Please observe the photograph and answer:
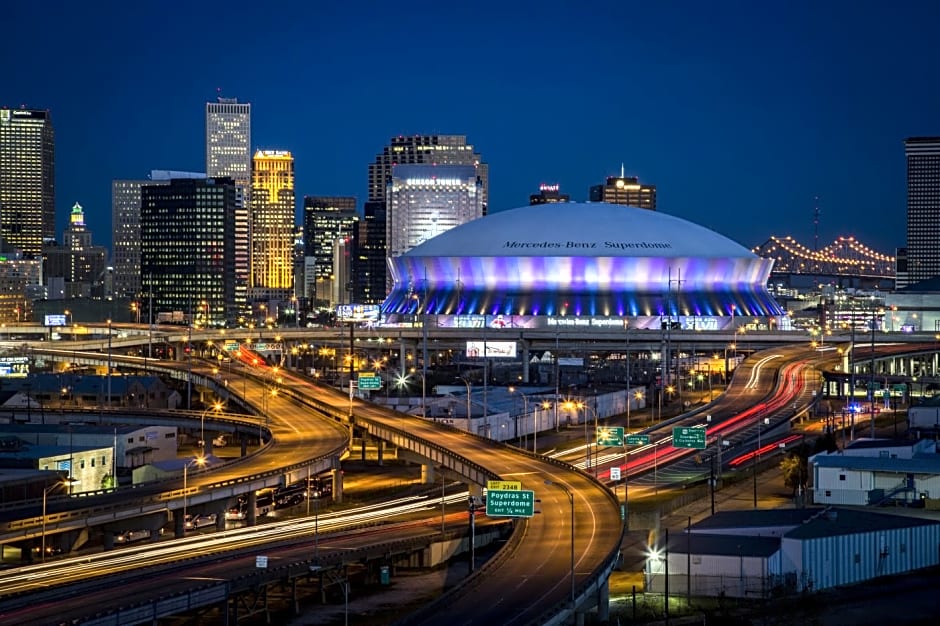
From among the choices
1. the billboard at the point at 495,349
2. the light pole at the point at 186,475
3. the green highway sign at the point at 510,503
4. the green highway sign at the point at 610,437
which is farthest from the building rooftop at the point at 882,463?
the billboard at the point at 495,349

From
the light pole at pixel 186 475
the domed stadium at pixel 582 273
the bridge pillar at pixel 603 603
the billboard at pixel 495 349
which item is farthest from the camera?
the domed stadium at pixel 582 273

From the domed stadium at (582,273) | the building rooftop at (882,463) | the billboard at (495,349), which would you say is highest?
the domed stadium at (582,273)

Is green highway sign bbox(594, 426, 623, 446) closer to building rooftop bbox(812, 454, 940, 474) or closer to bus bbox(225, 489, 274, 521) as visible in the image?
building rooftop bbox(812, 454, 940, 474)

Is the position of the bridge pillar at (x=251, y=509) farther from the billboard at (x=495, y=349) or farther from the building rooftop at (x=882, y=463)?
the billboard at (x=495, y=349)

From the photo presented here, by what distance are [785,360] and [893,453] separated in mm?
64724

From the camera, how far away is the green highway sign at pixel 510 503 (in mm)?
58531

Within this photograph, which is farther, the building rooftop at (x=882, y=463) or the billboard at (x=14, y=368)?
the billboard at (x=14, y=368)

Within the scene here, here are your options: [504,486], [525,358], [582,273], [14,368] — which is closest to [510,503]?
[504,486]

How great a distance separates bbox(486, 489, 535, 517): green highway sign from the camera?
192 ft

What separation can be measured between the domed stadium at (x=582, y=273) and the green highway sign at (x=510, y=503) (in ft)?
373

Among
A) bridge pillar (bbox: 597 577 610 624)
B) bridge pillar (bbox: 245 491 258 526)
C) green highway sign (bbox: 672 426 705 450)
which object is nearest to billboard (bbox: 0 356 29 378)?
bridge pillar (bbox: 245 491 258 526)

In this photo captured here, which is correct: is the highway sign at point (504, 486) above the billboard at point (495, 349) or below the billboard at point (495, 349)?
below

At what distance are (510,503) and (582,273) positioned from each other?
120000 millimetres

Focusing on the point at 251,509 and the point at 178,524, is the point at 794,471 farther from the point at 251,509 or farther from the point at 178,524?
the point at 178,524
